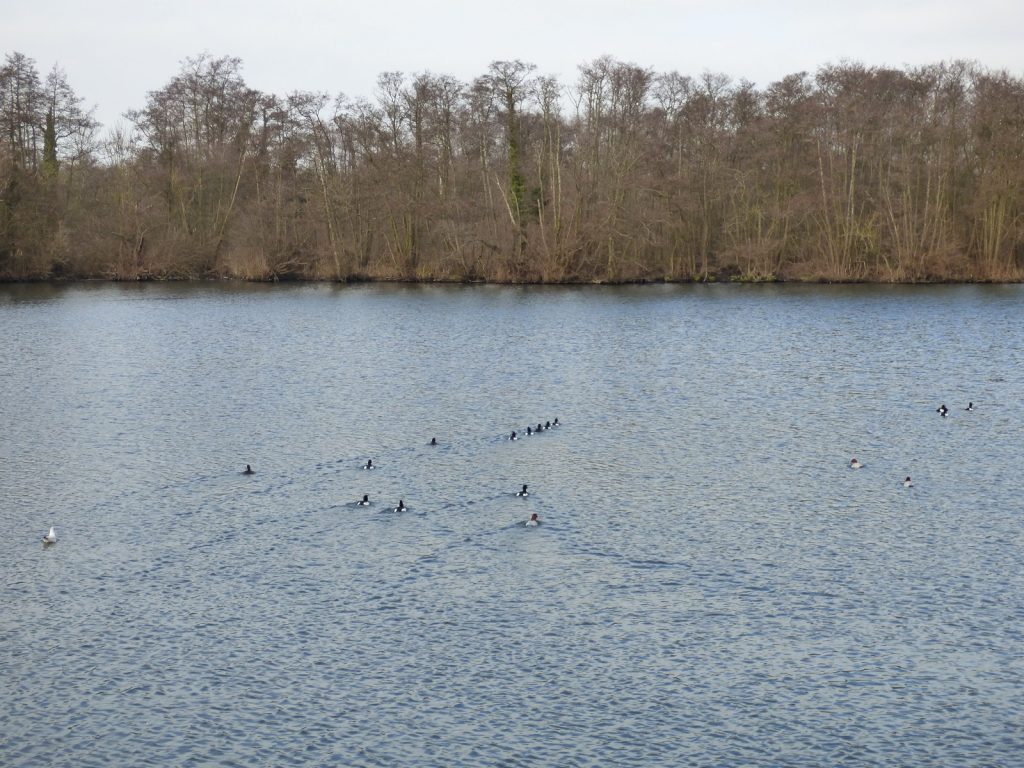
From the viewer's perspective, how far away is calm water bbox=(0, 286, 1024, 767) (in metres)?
13.0

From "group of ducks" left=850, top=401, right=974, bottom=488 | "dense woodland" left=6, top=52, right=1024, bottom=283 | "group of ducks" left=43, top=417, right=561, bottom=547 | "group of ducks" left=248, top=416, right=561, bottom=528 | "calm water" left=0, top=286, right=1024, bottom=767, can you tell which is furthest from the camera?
"dense woodland" left=6, top=52, right=1024, bottom=283

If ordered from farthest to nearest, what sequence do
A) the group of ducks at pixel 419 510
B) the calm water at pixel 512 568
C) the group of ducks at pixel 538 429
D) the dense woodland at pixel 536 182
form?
the dense woodland at pixel 536 182 → the group of ducks at pixel 538 429 → the group of ducks at pixel 419 510 → the calm water at pixel 512 568

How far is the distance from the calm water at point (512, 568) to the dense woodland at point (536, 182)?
121ft

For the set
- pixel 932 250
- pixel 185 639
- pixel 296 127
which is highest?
pixel 296 127

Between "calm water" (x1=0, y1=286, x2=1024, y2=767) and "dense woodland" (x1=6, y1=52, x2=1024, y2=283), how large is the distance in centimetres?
3701

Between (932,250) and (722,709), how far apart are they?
64242mm

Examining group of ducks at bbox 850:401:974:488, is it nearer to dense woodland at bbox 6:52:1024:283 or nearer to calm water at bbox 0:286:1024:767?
calm water at bbox 0:286:1024:767

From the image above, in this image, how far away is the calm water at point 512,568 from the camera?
42.5ft

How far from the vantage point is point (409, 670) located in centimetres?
1443

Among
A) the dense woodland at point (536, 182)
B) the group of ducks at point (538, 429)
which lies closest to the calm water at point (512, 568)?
the group of ducks at point (538, 429)

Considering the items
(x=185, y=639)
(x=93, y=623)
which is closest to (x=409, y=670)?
(x=185, y=639)

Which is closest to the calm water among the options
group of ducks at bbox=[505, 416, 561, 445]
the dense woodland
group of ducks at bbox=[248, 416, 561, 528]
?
group of ducks at bbox=[248, 416, 561, 528]

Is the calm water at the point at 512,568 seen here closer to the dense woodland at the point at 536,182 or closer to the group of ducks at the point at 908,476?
the group of ducks at the point at 908,476

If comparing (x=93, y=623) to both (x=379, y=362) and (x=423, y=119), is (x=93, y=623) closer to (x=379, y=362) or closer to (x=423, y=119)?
(x=379, y=362)
